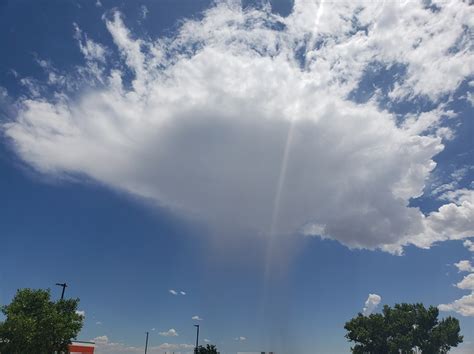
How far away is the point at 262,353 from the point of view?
A: 88500 millimetres

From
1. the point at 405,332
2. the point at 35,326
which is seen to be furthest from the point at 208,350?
the point at 405,332

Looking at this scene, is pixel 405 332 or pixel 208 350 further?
pixel 405 332

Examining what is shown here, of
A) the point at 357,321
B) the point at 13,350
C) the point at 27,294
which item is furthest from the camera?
the point at 357,321

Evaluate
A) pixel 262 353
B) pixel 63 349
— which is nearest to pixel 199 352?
pixel 63 349

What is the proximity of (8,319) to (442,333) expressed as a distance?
76561mm

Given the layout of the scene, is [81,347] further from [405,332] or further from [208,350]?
[405,332]

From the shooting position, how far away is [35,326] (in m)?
39.9

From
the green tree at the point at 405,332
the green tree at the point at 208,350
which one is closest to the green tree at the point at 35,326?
the green tree at the point at 208,350

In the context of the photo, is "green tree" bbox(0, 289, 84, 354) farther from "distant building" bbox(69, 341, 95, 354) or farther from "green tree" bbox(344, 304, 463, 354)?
"green tree" bbox(344, 304, 463, 354)

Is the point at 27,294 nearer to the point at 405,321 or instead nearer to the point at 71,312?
the point at 71,312

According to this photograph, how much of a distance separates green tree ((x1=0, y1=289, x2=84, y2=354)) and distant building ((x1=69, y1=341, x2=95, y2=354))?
22.2 meters

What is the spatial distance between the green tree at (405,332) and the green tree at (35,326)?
6017 cm

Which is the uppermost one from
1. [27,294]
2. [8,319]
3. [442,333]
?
[442,333]

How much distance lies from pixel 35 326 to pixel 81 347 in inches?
1282
